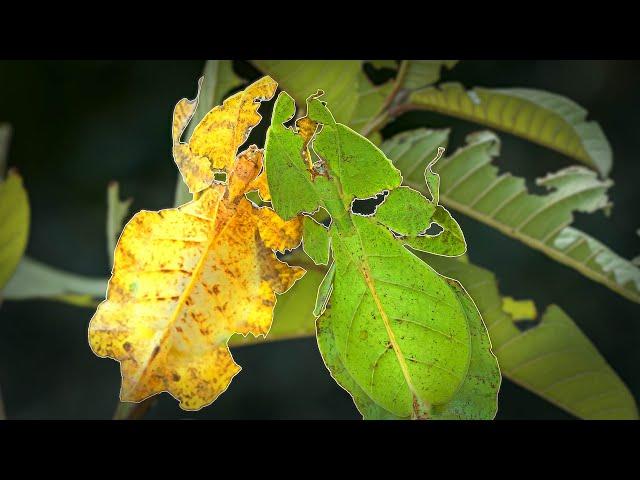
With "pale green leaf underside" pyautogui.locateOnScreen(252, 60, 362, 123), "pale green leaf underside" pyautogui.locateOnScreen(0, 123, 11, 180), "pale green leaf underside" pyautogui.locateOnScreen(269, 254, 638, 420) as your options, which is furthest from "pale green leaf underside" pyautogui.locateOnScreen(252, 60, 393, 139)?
"pale green leaf underside" pyautogui.locateOnScreen(0, 123, 11, 180)

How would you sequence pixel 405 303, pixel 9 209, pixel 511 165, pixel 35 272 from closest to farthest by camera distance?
Result: pixel 405 303 → pixel 9 209 → pixel 35 272 → pixel 511 165

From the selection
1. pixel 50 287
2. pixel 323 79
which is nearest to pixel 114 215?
pixel 50 287

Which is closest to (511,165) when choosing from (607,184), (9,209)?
(607,184)

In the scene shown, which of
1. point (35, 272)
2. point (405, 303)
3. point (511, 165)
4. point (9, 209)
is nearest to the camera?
point (405, 303)

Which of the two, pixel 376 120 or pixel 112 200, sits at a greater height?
pixel 376 120

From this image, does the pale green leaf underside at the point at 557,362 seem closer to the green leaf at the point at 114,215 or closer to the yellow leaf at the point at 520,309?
the yellow leaf at the point at 520,309

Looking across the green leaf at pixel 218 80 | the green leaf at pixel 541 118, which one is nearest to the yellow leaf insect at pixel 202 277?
the green leaf at pixel 218 80

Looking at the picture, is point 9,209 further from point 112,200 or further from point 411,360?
point 411,360
